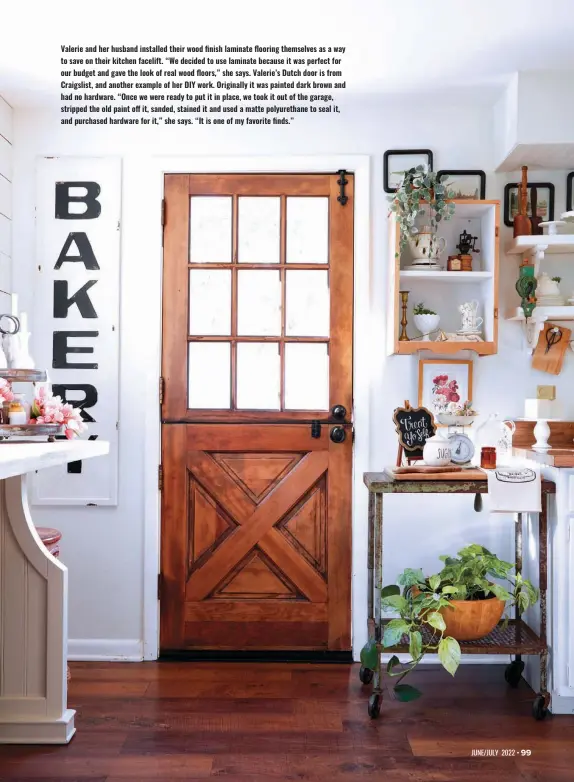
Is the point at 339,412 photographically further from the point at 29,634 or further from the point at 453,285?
the point at 29,634

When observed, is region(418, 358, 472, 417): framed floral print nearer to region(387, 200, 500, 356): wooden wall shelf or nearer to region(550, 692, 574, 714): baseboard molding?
region(387, 200, 500, 356): wooden wall shelf

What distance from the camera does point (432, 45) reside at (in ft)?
9.55

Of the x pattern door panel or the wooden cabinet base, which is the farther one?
the x pattern door panel

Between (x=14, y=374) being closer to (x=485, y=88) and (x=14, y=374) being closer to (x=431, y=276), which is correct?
(x=431, y=276)

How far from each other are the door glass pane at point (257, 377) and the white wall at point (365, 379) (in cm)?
42

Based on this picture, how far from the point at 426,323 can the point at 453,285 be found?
11.3 inches

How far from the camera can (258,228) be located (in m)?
3.45

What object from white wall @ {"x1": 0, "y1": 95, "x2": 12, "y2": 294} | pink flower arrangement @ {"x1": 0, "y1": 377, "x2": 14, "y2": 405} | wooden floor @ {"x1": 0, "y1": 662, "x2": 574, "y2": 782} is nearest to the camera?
wooden floor @ {"x1": 0, "y1": 662, "x2": 574, "y2": 782}

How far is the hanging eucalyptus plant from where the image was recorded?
311cm

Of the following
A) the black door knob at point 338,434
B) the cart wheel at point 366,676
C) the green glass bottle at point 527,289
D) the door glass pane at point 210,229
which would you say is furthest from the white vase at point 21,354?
the green glass bottle at point 527,289

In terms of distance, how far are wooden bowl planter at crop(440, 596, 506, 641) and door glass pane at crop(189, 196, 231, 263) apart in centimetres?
180

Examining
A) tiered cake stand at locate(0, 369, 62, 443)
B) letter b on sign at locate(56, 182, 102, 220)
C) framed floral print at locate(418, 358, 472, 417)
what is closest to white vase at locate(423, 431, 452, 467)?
framed floral print at locate(418, 358, 472, 417)

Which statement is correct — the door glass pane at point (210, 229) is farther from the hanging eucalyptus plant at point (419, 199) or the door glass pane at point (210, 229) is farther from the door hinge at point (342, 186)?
the hanging eucalyptus plant at point (419, 199)

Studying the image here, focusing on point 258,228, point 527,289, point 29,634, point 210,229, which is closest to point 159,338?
point 210,229
